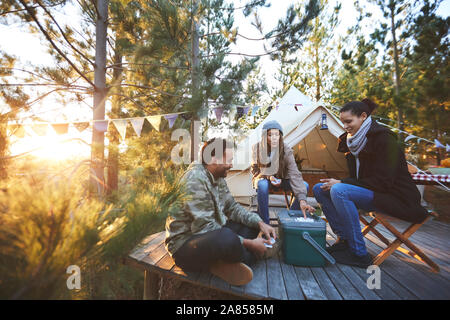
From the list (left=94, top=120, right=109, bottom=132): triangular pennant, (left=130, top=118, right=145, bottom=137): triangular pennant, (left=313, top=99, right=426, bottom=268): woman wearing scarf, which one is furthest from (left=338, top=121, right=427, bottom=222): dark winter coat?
(left=94, top=120, right=109, bottom=132): triangular pennant

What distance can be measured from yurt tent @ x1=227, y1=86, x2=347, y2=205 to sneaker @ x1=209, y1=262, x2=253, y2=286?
3.00 metres

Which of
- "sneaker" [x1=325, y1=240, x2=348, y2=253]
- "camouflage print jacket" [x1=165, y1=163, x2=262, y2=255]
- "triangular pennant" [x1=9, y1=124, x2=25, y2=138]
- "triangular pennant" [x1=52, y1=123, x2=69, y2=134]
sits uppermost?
"triangular pennant" [x1=52, y1=123, x2=69, y2=134]

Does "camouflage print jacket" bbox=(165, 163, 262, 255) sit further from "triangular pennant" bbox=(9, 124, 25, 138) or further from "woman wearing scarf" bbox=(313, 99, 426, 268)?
"triangular pennant" bbox=(9, 124, 25, 138)

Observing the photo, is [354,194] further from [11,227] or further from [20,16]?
[20,16]

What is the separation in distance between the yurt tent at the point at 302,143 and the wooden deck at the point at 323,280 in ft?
8.55

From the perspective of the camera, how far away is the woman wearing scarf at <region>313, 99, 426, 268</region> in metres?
1.55

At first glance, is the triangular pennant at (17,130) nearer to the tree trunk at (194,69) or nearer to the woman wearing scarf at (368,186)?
the tree trunk at (194,69)

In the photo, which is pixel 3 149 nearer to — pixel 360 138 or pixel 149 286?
pixel 149 286

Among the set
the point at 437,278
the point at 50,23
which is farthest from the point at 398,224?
the point at 50,23

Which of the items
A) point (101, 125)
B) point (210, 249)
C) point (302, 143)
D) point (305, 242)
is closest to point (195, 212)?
point (210, 249)

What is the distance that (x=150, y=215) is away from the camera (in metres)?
0.86

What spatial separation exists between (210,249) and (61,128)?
3.47 meters

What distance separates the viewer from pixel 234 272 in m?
1.27

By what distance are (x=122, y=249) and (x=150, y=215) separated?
0.16 m
